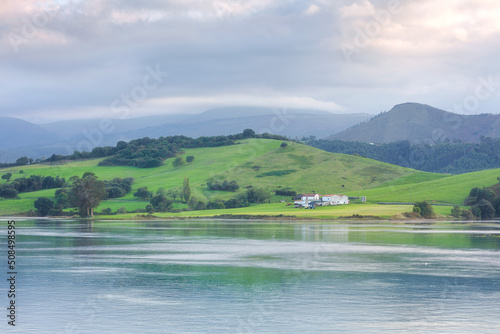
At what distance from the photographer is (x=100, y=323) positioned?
109 ft

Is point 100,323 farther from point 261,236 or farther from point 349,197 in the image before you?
point 349,197

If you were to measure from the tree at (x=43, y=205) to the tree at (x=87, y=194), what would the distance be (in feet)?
27.8

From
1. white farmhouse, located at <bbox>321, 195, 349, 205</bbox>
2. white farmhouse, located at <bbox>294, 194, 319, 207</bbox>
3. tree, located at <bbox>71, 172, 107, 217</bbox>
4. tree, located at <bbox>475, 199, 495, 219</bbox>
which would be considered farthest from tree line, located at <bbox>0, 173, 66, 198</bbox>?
tree, located at <bbox>475, 199, 495, 219</bbox>

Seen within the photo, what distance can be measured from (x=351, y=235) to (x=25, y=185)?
393 ft

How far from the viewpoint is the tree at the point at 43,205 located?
156625 millimetres

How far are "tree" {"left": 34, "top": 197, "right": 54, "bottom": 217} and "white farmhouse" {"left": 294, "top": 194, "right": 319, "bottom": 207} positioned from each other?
6917cm

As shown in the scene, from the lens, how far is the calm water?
33.2 m

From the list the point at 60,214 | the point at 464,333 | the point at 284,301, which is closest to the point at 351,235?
the point at 284,301

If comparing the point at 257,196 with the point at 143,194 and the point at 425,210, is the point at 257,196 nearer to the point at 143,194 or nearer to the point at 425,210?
the point at 143,194

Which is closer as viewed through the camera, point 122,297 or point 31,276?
point 122,297

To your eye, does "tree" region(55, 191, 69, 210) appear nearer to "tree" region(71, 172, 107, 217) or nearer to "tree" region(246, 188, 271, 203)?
"tree" region(71, 172, 107, 217)

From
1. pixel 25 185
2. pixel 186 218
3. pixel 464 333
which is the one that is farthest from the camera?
pixel 25 185

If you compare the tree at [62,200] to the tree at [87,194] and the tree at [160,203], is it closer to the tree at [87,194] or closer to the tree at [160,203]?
the tree at [87,194]

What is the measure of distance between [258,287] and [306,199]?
11990cm
